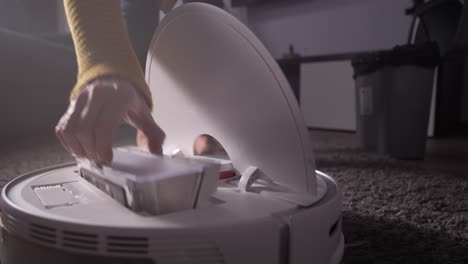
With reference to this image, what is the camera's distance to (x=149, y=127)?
0.42 meters

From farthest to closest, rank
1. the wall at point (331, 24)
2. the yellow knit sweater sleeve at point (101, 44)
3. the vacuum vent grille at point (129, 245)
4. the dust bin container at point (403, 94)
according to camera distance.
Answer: the wall at point (331, 24)
the dust bin container at point (403, 94)
the yellow knit sweater sleeve at point (101, 44)
the vacuum vent grille at point (129, 245)

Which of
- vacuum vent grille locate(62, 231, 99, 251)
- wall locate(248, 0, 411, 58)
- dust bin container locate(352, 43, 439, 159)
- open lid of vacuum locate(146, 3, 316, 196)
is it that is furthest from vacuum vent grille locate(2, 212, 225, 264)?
wall locate(248, 0, 411, 58)

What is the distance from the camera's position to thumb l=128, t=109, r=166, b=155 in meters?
0.42

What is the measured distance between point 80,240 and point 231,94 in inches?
8.3

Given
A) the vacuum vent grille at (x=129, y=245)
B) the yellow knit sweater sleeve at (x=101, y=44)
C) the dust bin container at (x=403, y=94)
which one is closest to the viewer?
the vacuum vent grille at (x=129, y=245)

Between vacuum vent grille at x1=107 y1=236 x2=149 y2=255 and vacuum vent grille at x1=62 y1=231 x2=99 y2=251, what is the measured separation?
14 millimetres

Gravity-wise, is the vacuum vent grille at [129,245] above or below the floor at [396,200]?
above

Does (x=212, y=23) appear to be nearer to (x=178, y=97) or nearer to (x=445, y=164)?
(x=178, y=97)

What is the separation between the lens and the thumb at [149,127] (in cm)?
42

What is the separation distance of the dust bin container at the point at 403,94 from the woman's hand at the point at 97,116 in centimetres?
97

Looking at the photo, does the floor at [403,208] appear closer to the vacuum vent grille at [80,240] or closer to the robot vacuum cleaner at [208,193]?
the robot vacuum cleaner at [208,193]

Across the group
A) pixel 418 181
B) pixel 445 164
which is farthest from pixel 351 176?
pixel 445 164

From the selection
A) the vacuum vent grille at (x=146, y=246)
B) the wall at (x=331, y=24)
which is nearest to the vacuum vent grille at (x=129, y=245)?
the vacuum vent grille at (x=146, y=246)

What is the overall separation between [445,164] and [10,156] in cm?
128
